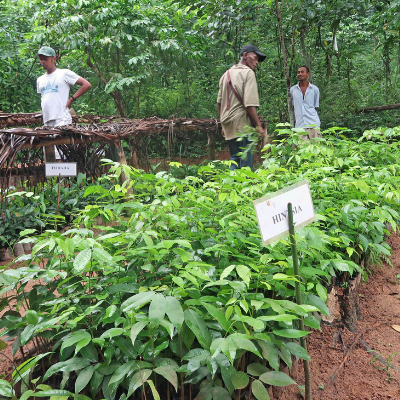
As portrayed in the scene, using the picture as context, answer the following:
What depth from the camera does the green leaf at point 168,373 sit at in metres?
1.25

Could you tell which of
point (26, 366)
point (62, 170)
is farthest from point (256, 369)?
point (62, 170)

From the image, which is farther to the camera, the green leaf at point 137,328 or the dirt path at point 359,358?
the dirt path at point 359,358

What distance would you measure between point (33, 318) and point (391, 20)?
20.9 feet

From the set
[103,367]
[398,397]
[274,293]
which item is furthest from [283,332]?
[398,397]

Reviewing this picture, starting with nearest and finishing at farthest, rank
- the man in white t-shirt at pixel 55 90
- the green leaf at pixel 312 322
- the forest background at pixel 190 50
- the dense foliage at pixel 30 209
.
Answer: the green leaf at pixel 312 322, the dense foliage at pixel 30 209, the man in white t-shirt at pixel 55 90, the forest background at pixel 190 50

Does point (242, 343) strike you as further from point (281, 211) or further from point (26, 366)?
point (26, 366)

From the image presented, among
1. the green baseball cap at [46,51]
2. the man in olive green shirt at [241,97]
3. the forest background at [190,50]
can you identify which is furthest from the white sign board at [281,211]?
the forest background at [190,50]

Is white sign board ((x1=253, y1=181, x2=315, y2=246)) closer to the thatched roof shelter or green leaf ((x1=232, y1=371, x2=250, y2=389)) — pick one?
green leaf ((x1=232, y1=371, x2=250, y2=389))

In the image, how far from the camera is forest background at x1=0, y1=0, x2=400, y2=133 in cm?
613

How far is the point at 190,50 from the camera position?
7.38 metres

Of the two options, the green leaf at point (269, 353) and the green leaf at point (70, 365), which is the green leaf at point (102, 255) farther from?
the green leaf at point (269, 353)

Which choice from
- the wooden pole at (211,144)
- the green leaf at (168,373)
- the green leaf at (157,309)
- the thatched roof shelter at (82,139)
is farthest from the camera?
the wooden pole at (211,144)

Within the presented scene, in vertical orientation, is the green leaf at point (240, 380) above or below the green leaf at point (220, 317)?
below

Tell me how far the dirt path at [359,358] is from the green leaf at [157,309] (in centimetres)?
79
